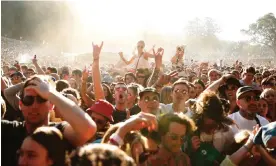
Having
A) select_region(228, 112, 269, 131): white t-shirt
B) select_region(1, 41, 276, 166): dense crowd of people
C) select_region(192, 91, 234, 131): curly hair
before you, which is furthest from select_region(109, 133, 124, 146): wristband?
select_region(228, 112, 269, 131): white t-shirt

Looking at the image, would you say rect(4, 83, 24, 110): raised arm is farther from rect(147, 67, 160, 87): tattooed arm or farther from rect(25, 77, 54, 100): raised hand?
rect(147, 67, 160, 87): tattooed arm

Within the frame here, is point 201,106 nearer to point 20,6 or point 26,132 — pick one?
point 26,132

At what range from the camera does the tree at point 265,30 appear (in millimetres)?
80562

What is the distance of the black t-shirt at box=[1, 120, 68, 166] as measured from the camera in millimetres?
2764

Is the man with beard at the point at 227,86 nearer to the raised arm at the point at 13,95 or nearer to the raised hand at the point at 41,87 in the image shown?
the raised arm at the point at 13,95

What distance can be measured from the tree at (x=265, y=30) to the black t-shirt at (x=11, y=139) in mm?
79604

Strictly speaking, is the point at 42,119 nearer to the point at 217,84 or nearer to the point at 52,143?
the point at 52,143

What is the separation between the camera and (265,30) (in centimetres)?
8244

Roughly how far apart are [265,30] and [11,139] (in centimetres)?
8419

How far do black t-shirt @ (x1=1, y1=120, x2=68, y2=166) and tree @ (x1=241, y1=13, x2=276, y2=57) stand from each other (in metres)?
79.6

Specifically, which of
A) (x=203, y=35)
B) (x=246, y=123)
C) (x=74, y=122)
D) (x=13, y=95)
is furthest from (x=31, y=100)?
(x=203, y=35)

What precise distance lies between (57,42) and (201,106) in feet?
136

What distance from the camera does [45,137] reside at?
102 inches

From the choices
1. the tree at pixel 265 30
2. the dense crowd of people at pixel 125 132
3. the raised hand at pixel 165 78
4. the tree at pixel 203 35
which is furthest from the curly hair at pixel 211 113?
the tree at pixel 203 35
